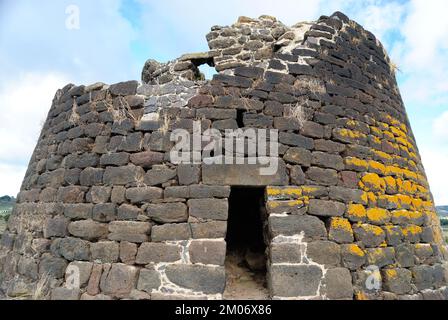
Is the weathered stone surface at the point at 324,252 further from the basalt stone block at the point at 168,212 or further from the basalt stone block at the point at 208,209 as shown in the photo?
the basalt stone block at the point at 168,212

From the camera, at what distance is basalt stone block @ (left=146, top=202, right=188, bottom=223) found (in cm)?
369

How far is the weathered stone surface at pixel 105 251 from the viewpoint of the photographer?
145 inches

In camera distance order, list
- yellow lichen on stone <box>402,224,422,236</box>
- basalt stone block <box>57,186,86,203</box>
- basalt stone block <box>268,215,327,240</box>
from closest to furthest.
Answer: basalt stone block <box>268,215,327,240</box> → basalt stone block <box>57,186,86,203</box> → yellow lichen on stone <box>402,224,422,236</box>

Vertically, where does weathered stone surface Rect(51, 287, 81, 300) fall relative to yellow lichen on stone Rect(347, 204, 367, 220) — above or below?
below

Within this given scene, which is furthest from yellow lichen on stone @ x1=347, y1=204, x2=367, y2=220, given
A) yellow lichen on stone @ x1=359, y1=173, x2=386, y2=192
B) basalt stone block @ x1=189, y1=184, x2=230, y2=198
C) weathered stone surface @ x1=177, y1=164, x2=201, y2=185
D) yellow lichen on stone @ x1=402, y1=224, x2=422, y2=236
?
weathered stone surface @ x1=177, y1=164, x2=201, y2=185

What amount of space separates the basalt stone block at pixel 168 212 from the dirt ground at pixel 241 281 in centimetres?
108

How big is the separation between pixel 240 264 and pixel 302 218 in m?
1.34

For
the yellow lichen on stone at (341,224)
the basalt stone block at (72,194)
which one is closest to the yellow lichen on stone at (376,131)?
the yellow lichen on stone at (341,224)

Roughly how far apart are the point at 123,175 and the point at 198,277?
1549 millimetres

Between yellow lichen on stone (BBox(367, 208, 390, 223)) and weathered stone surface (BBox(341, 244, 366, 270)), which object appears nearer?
weathered stone surface (BBox(341, 244, 366, 270))

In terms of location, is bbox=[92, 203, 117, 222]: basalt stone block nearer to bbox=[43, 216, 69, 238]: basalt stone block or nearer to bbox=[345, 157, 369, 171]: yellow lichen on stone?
bbox=[43, 216, 69, 238]: basalt stone block

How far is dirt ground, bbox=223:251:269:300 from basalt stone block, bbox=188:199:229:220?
3.14 ft

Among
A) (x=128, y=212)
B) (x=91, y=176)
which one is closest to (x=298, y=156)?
(x=128, y=212)

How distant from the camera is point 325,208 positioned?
3.86m
